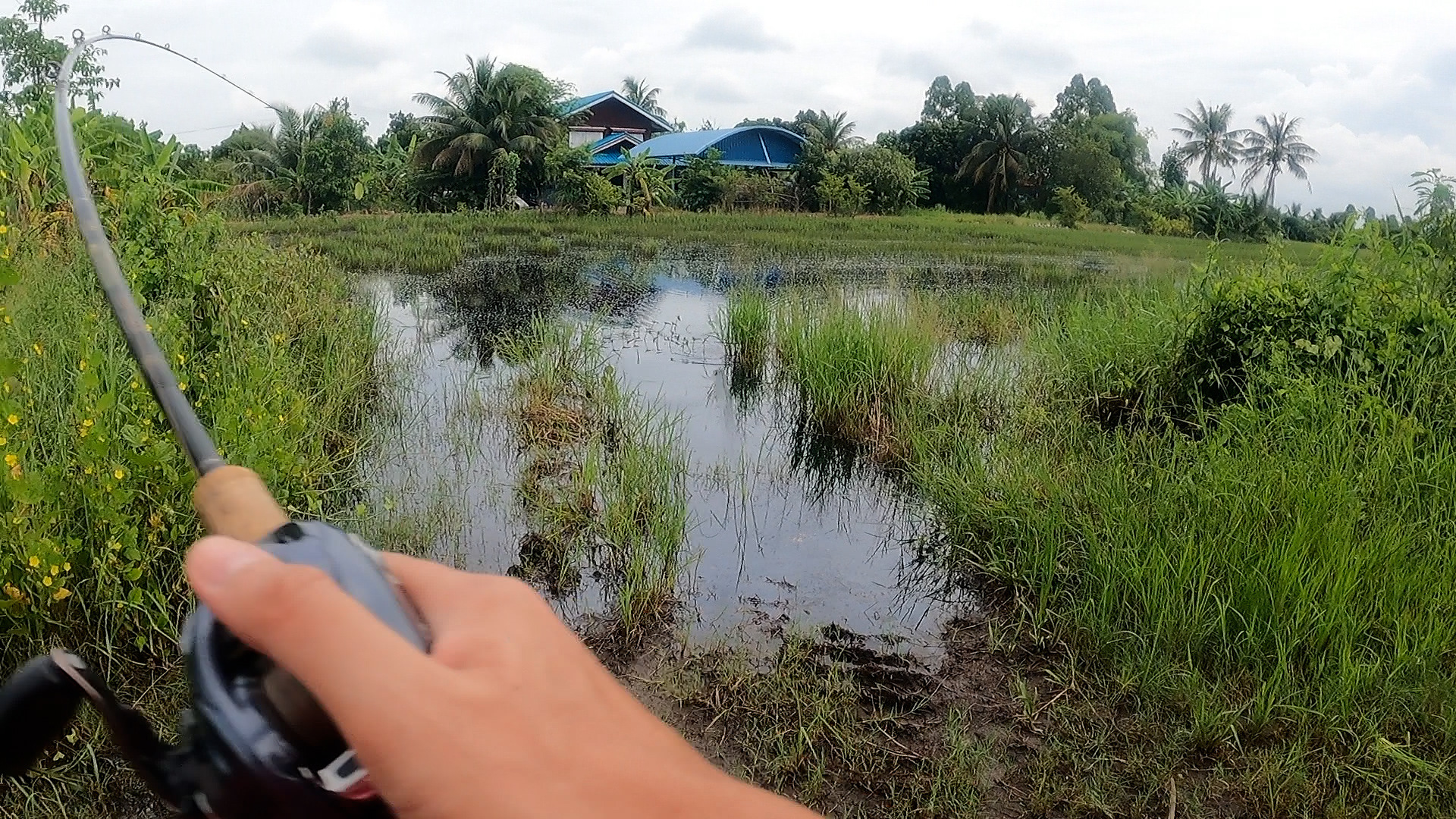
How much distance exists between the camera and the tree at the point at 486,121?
22484mm

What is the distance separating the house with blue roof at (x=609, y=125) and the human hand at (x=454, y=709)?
90.9 ft

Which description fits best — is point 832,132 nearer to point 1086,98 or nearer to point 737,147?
point 737,147

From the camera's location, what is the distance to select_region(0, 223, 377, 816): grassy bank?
6.61ft

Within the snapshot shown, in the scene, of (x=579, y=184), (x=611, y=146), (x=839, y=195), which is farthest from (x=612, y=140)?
(x=839, y=195)

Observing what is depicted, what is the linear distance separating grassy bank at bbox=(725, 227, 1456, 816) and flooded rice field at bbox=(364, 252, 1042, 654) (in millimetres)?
284

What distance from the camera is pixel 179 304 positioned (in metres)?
3.97

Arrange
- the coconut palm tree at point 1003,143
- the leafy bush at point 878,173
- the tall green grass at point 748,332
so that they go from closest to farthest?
1. the tall green grass at point 748,332
2. the leafy bush at point 878,173
3. the coconut palm tree at point 1003,143

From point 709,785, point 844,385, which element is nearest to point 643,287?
point 844,385

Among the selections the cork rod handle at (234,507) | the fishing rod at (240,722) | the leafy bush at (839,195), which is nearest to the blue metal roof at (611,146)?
the leafy bush at (839,195)

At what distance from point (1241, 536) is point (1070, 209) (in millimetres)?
27233

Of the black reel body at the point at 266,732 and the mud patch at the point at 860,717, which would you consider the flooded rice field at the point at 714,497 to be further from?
the black reel body at the point at 266,732

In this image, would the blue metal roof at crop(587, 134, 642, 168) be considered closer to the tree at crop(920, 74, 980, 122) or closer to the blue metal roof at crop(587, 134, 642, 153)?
the blue metal roof at crop(587, 134, 642, 153)

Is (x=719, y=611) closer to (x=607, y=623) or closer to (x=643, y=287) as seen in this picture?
(x=607, y=623)

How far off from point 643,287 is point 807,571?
824 cm
